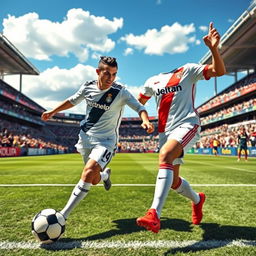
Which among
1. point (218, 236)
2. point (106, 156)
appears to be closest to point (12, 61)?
point (106, 156)

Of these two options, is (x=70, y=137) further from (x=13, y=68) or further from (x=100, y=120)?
(x=100, y=120)

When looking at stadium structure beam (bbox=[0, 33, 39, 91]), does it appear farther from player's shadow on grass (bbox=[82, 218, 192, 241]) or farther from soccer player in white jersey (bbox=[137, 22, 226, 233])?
player's shadow on grass (bbox=[82, 218, 192, 241])

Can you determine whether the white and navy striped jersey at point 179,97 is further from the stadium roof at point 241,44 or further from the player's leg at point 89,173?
the stadium roof at point 241,44

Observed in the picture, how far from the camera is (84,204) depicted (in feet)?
13.7

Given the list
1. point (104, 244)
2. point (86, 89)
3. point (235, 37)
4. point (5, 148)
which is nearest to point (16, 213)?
point (104, 244)

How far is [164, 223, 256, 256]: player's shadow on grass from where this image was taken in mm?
2305

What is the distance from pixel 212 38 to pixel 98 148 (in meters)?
1.99

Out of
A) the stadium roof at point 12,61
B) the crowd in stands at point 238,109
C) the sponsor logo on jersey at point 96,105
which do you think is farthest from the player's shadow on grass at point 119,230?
the stadium roof at point 12,61

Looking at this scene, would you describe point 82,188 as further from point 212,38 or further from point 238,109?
point 238,109

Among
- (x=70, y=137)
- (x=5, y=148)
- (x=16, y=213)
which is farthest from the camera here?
(x=70, y=137)

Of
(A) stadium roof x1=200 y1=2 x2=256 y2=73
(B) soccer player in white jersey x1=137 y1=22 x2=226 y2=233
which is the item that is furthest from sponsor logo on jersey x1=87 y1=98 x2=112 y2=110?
(A) stadium roof x1=200 y1=2 x2=256 y2=73

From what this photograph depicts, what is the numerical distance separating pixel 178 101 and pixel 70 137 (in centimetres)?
7581

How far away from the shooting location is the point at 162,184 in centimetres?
269

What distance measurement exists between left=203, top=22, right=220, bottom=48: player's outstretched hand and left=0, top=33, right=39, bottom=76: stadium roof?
36.1 metres
